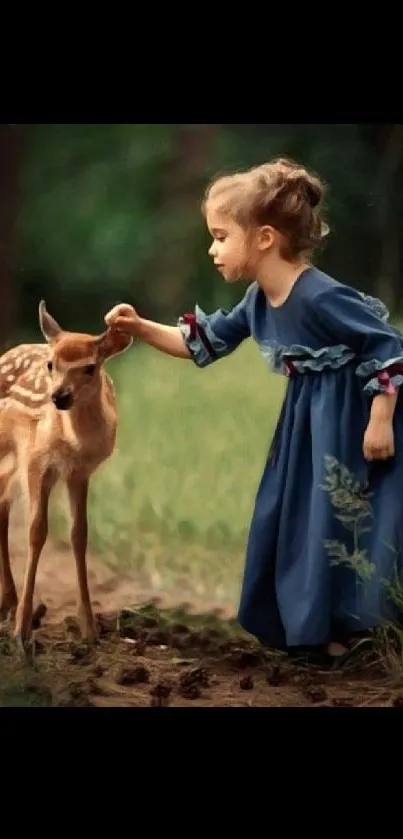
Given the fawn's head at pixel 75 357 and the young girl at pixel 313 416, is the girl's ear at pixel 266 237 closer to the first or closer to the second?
the young girl at pixel 313 416

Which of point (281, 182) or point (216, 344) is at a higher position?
point (281, 182)

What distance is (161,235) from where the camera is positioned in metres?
1.93

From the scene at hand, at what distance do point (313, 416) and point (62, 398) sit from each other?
354mm

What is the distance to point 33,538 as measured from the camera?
1.95m

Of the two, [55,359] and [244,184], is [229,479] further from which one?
[244,184]

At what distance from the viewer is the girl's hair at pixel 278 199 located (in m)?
1.88

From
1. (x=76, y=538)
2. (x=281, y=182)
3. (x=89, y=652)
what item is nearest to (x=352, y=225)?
(x=281, y=182)

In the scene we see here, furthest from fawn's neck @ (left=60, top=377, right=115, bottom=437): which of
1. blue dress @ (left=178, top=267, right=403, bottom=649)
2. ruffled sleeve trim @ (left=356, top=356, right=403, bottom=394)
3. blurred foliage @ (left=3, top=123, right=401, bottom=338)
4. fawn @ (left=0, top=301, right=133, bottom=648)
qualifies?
ruffled sleeve trim @ (left=356, top=356, right=403, bottom=394)

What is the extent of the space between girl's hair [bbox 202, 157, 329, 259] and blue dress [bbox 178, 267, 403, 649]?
0.19 feet

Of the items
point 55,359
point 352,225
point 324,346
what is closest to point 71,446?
point 55,359

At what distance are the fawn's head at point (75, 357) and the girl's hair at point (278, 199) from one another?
25 centimetres

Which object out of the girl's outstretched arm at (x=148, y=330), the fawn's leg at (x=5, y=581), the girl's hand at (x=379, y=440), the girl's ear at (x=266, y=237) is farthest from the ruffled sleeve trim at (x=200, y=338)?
the fawn's leg at (x=5, y=581)

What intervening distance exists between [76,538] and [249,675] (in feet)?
1.05

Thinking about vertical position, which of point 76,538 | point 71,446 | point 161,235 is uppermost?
point 161,235
